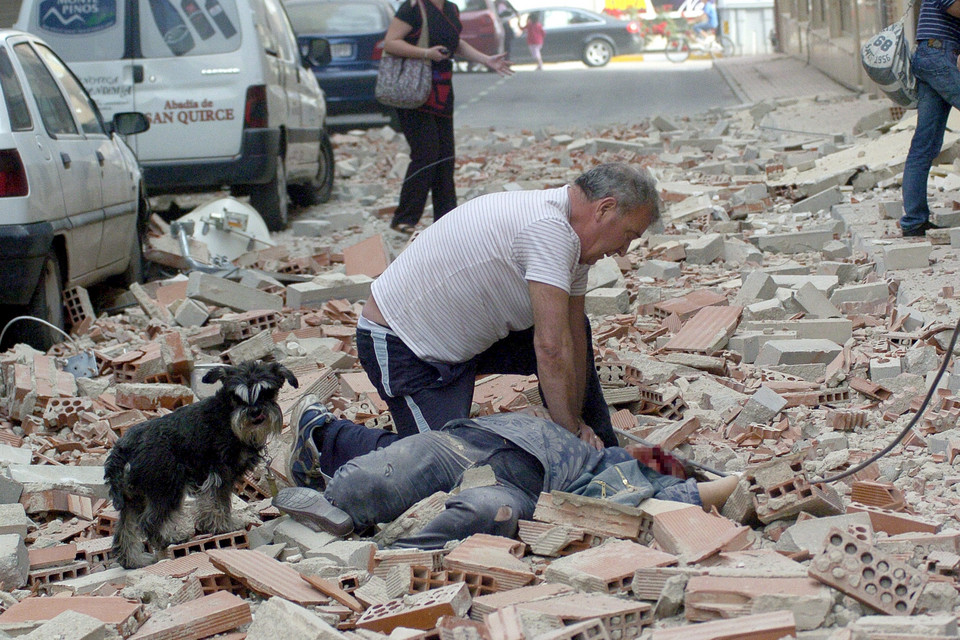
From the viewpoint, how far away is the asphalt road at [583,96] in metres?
20.5

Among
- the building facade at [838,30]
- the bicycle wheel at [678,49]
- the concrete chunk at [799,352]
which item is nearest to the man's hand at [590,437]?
the concrete chunk at [799,352]

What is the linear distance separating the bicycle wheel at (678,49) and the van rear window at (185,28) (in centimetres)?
2892

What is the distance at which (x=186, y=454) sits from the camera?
4141 mm

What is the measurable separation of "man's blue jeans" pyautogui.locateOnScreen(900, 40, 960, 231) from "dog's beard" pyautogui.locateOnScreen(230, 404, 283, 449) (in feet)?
17.5

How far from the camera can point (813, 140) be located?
13781 mm

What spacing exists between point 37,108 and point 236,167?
10.9 ft

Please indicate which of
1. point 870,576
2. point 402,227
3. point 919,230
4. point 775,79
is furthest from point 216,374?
point 775,79

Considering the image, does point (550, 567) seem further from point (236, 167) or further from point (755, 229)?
point (236, 167)

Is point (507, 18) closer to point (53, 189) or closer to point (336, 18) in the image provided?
point (336, 18)

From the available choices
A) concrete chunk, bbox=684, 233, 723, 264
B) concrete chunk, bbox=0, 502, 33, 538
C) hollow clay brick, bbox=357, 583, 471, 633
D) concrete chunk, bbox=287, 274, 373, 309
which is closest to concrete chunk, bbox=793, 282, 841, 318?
concrete chunk, bbox=684, 233, 723, 264

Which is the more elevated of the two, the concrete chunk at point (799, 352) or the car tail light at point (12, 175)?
the car tail light at point (12, 175)

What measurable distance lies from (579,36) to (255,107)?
91.9ft

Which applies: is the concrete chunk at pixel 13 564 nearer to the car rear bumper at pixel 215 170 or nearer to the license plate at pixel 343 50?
the car rear bumper at pixel 215 170

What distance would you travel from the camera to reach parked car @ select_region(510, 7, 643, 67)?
3647cm
